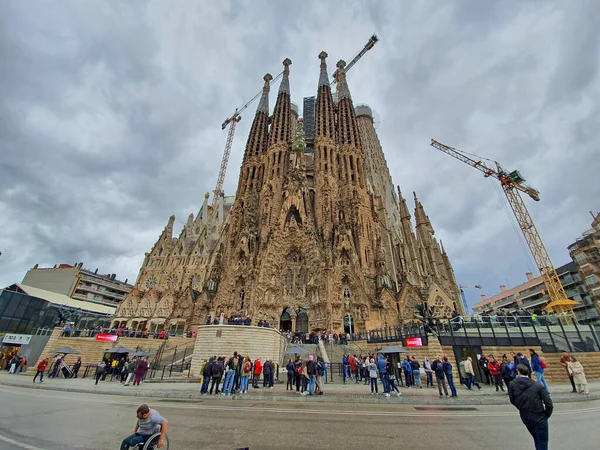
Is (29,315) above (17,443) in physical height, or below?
above

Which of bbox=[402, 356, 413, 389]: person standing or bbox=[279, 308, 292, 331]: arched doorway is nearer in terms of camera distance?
bbox=[402, 356, 413, 389]: person standing

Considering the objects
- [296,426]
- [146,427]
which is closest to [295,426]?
[296,426]

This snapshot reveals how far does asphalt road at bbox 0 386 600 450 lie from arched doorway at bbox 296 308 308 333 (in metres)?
26.6

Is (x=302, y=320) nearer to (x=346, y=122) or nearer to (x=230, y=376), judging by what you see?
(x=230, y=376)

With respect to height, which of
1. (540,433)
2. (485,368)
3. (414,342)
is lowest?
(540,433)

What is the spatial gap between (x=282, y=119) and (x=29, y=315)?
47310 millimetres

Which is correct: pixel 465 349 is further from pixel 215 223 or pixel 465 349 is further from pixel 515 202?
pixel 215 223

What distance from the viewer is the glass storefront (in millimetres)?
30722

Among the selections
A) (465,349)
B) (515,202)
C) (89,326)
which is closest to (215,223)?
(89,326)

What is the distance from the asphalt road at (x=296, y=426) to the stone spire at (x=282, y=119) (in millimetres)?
46166

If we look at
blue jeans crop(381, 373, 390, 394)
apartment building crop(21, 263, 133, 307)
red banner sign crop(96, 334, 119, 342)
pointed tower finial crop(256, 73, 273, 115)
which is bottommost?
blue jeans crop(381, 373, 390, 394)

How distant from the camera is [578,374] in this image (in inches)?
371

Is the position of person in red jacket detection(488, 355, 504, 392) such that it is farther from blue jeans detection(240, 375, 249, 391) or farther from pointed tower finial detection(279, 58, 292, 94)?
pointed tower finial detection(279, 58, 292, 94)

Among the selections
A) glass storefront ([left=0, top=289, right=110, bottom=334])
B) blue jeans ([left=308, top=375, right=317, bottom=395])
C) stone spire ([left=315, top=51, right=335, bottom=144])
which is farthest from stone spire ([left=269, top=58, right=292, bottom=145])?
blue jeans ([left=308, top=375, right=317, bottom=395])
